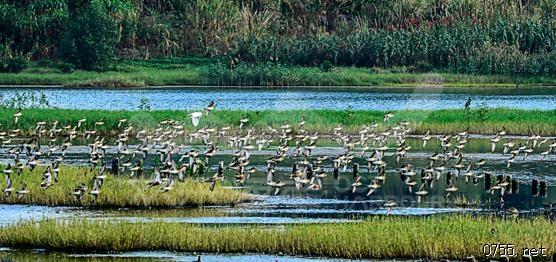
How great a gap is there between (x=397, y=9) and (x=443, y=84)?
12.1m

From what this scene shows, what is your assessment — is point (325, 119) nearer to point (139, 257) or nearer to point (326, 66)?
point (139, 257)

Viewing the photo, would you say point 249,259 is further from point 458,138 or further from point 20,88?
point 20,88

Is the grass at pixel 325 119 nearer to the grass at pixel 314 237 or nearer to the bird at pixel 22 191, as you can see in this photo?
the bird at pixel 22 191

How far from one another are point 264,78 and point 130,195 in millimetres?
46519

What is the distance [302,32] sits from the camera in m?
89.1

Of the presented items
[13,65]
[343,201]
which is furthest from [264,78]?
[343,201]

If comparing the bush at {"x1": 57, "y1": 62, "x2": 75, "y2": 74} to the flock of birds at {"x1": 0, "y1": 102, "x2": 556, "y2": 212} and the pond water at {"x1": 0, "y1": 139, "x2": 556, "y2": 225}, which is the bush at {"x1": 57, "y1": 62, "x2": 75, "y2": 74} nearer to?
the flock of birds at {"x1": 0, "y1": 102, "x2": 556, "y2": 212}

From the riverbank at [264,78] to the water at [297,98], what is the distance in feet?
3.64

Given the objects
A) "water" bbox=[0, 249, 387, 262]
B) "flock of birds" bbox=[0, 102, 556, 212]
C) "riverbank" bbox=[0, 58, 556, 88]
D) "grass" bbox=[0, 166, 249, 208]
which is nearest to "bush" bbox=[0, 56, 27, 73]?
"riverbank" bbox=[0, 58, 556, 88]

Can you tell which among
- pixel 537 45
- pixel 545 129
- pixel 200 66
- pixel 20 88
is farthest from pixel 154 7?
pixel 545 129

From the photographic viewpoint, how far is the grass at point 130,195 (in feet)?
113

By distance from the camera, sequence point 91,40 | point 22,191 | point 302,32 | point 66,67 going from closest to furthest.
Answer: point 22,191 → point 91,40 → point 66,67 → point 302,32

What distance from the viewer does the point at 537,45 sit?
81.3 m

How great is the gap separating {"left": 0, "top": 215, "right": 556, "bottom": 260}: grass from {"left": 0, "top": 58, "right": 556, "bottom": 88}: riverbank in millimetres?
50036
